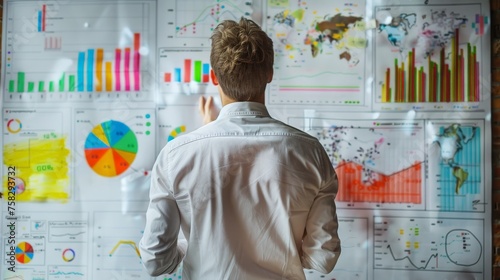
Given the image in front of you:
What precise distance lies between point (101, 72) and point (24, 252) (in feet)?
2.80

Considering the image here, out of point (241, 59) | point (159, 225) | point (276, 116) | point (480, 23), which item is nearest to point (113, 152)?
point (276, 116)

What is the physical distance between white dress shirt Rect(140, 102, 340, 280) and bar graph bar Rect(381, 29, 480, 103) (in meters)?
0.84

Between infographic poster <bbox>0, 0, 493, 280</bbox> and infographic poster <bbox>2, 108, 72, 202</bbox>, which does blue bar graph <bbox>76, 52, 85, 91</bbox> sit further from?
infographic poster <bbox>2, 108, 72, 202</bbox>

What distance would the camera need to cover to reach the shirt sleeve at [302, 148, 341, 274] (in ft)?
4.07

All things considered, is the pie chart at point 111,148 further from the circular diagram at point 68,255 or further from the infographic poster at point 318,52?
the infographic poster at point 318,52

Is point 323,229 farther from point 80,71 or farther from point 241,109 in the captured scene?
point 80,71

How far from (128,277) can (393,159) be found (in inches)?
48.1

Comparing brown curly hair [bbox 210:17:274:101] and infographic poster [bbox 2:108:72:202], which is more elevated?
brown curly hair [bbox 210:17:274:101]

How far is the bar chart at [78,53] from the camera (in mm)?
2008

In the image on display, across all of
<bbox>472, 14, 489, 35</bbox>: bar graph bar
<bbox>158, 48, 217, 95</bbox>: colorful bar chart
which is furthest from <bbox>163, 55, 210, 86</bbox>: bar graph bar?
<bbox>472, 14, 489, 35</bbox>: bar graph bar

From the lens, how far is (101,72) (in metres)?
2.02

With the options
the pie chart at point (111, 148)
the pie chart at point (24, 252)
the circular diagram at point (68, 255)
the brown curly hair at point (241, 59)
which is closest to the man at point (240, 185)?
the brown curly hair at point (241, 59)

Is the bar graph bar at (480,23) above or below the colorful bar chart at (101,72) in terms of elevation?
above

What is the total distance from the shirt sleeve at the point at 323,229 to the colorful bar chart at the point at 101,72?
1.07 meters
